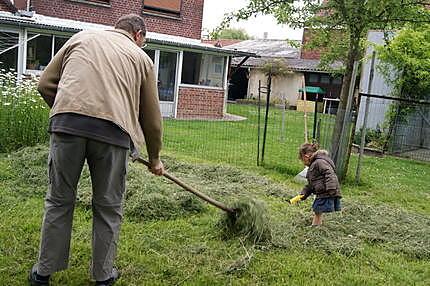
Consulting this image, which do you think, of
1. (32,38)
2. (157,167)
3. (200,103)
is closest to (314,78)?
(200,103)

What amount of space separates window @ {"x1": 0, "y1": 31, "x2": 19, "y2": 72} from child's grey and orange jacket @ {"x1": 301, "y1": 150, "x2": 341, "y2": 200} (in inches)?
448

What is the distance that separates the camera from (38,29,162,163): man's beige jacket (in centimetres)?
305

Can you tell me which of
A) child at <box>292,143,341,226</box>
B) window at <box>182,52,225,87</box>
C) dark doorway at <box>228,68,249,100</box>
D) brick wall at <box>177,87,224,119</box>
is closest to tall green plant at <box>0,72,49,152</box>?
child at <box>292,143,341,226</box>

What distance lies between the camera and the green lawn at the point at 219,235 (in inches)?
155

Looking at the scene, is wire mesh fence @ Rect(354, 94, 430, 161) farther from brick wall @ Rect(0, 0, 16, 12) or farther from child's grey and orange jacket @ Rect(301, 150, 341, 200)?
brick wall @ Rect(0, 0, 16, 12)

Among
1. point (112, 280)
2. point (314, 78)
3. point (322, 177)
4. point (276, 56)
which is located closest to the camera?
point (112, 280)

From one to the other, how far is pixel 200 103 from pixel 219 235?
13843mm

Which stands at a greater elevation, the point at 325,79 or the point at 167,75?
the point at 325,79

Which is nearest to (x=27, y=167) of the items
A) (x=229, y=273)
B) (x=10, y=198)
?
(x=10, y=198)

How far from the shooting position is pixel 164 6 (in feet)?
60.5

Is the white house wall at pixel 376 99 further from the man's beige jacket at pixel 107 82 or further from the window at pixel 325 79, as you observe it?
the window at pixel 325 79

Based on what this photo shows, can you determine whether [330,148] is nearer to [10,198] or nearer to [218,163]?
[218,163]

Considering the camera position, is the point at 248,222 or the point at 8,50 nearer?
the point at 248,222

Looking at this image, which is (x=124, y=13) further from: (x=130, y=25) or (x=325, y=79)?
(x=325, y=79)
